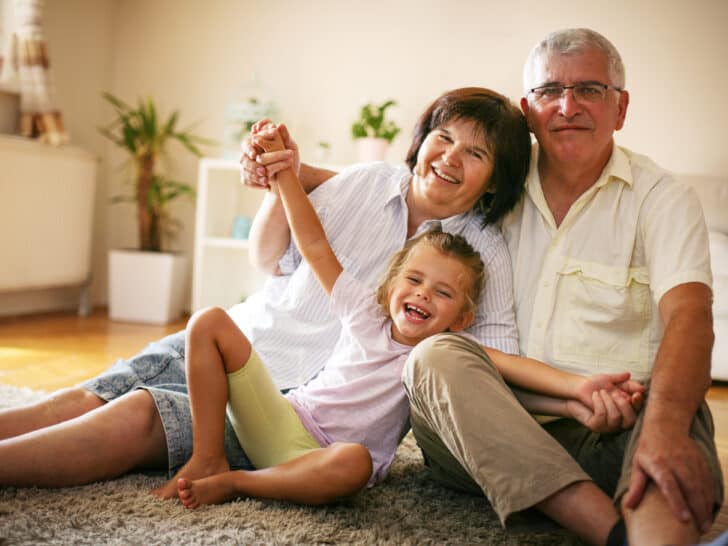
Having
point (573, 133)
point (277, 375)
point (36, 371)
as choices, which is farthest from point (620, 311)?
point (36, 371)

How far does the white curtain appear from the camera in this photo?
364 cm

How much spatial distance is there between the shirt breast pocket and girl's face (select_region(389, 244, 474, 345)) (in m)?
0.20

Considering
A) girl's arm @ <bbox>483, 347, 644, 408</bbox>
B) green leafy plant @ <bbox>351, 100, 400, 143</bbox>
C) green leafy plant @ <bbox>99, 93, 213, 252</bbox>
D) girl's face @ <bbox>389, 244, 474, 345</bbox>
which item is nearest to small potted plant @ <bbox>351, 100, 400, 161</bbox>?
green leafy plant @ <bbox>351, 100, 400, 143</bbox>

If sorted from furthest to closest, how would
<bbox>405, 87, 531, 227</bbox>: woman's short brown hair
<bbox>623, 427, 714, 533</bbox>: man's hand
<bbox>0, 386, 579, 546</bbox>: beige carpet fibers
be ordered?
<bbox>405, 87, 531, 227</bbox>: woman's short brown hair
<bbox>0, 386, 579, 546</bbox>: beige carpet fibers
<bbox>623, 427, 714, 533</bbox>: man's hand

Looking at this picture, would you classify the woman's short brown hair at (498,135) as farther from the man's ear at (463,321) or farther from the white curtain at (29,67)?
the white curtain at (29,67)

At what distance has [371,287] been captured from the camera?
1.61 metres

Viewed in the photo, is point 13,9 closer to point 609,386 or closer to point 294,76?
point 294,76

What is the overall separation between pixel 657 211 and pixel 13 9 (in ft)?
11.2

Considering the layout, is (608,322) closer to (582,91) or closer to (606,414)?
(606,414)

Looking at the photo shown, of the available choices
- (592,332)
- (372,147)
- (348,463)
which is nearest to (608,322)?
(592,332)

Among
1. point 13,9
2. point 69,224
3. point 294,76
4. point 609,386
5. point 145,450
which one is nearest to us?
point 609,386

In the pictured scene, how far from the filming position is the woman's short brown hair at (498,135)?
1.59m

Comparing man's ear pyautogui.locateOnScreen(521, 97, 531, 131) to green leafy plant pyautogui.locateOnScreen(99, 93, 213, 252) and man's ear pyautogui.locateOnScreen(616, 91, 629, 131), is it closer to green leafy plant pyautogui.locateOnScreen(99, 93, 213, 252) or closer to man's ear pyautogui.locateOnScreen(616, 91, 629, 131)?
man's ear pyautogui.locateOnScreen(616, 91, 629, 131)

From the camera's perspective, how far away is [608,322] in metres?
1.49
